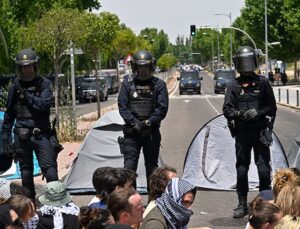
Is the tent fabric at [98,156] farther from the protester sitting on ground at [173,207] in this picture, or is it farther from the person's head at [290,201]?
the person's head at [290,201]

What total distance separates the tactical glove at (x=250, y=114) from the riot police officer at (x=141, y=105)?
2.84 ft

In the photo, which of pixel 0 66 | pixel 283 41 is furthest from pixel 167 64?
pixel 0 66

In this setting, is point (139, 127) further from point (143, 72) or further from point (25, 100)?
point (25, 100)

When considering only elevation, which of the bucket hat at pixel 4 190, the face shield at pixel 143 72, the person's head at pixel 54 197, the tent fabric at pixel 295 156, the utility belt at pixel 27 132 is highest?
the face shield at pixel 143 72

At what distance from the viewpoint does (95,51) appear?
24.6 meters

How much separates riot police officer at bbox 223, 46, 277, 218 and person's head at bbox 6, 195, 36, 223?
3.28 metres

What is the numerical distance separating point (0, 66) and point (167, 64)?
80.1 metres

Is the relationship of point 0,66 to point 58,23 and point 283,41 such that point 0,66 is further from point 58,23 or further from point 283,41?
point 283,41

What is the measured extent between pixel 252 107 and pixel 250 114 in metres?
0.14

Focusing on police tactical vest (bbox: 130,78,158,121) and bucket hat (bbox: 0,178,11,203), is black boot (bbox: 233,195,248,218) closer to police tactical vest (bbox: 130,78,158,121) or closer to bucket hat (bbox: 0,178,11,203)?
police tactical vest (bbox: 130,78,158,121)

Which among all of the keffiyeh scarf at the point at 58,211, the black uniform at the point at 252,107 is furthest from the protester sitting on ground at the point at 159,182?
the black uniform at the point at 252,107

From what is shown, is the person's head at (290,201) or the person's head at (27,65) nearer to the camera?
the person's head at (290,201)

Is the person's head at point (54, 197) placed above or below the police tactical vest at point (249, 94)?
below

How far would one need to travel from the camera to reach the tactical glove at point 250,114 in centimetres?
774
